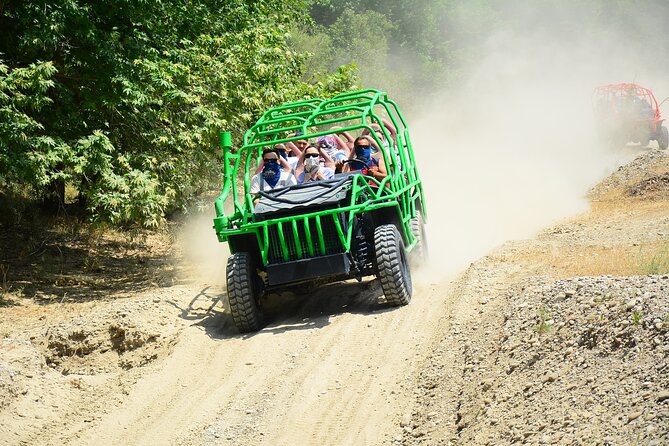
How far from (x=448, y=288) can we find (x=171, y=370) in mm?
3478

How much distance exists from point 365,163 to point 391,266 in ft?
6.13

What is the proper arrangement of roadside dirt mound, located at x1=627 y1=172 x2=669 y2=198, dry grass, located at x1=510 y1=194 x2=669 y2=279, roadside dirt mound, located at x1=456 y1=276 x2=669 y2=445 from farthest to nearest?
roadside dirt mound, located at x1=627 y1=172 x2=669 y2=198 → dry grass, located at x1=510 y1=194 x2=669 y2=279 → roadside dirt mound, located at x1=456 y1=276 x2=669 y2=445

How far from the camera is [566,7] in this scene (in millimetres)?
52719

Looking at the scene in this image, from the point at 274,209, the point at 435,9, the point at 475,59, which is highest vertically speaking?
the point at 435,9

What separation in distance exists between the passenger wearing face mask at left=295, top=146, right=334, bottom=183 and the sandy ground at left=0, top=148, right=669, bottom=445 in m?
1.52

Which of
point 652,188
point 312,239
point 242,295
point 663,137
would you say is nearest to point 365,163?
point 312,239

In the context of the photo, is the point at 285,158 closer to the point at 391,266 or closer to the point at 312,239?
the point at 312,239

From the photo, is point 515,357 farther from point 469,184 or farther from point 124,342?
point 469,184

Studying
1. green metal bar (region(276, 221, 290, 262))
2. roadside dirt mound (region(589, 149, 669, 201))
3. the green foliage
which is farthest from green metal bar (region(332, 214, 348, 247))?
roadside dirt mound (region(589, 149, 669, 201))

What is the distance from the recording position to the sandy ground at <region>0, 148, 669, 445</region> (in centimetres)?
707

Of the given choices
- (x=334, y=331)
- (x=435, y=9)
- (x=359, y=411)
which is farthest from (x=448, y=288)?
(x=435, y=9)

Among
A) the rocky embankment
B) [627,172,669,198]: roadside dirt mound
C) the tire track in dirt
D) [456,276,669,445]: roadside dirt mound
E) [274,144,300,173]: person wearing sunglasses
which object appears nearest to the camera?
[456,276,669,445]: roadside dirt mound

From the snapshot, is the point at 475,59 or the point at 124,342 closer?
the point at 124,342

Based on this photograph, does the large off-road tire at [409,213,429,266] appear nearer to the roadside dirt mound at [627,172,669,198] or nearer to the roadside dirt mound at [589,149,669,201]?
the roadside dirt mound at [627,172,669,198]
